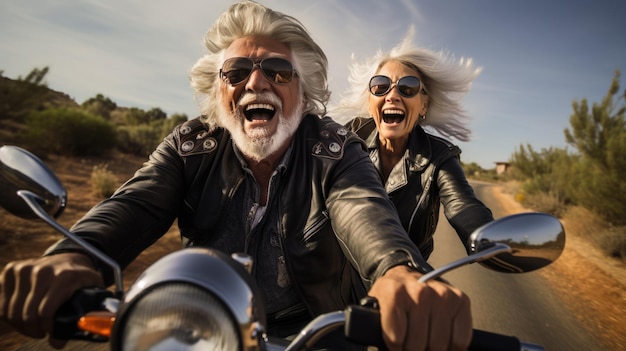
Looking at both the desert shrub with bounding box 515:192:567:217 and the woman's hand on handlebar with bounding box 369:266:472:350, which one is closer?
the woman's hand on handlebar with bounding box 369:266:472:350

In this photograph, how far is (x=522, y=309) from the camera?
13.9 ft

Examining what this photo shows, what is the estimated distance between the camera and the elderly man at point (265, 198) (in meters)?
1.23

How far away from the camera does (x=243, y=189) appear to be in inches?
73.1

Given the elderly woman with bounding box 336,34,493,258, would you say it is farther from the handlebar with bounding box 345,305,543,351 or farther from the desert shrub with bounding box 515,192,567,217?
the desert shrub with bounding box 515,192,567,217

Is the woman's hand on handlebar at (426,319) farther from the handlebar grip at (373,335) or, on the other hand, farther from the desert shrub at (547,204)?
the desert shrub at (547,204)

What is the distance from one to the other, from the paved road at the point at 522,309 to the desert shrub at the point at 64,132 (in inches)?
506

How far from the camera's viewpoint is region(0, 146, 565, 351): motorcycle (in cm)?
59

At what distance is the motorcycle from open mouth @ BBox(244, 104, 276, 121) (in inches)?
46.6

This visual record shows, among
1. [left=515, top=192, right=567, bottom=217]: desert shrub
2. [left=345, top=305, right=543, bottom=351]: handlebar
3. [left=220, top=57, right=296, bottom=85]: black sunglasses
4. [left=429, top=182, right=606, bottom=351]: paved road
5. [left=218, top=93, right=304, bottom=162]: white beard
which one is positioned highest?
[left=220, top=57, right=296, bottom=85]: black sunglasses

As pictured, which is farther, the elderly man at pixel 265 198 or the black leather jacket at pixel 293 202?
the black leather jacket at pixel 293 202

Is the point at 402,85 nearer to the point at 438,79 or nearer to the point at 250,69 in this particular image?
the point at 438,79

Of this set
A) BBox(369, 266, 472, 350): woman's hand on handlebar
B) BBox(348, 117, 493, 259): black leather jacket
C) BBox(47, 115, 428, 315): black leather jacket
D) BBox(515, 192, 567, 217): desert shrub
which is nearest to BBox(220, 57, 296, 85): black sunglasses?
BBox(47, 115, 428, 315): black leather jacket

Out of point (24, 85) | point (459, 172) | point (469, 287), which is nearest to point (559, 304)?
point (469, 287)

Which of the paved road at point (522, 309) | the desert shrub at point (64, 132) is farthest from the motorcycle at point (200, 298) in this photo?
the desert shrub at point (64, 132)
